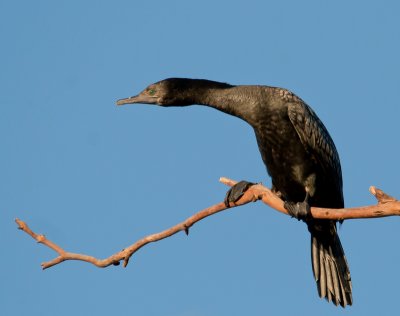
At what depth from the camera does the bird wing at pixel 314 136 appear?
8.42 metres

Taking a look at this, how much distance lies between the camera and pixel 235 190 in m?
8.16

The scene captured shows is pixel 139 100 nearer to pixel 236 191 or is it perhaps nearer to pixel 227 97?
pixel 227 97

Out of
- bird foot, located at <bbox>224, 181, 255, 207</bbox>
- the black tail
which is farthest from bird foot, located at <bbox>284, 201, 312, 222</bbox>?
the black tail

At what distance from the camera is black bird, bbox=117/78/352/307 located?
8398 mm

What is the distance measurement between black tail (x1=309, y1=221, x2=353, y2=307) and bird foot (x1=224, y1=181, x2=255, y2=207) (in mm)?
1185

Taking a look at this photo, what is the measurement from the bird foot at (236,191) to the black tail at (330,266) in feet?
3.89

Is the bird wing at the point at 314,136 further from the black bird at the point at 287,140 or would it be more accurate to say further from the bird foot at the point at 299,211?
the bird foot at the point at 299,211

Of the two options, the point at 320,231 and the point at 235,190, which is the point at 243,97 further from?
the point at 320,231

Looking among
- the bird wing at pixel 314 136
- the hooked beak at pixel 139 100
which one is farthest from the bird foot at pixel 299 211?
the hooked beak at pixel 139 100

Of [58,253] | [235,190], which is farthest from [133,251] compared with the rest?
[235,190]

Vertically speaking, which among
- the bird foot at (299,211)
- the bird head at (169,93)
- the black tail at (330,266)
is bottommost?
the black tail at (330,266)

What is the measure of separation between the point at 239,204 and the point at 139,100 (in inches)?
67.1

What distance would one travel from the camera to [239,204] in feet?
26.2

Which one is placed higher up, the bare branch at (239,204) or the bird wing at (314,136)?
the bird wing at (314,136)
